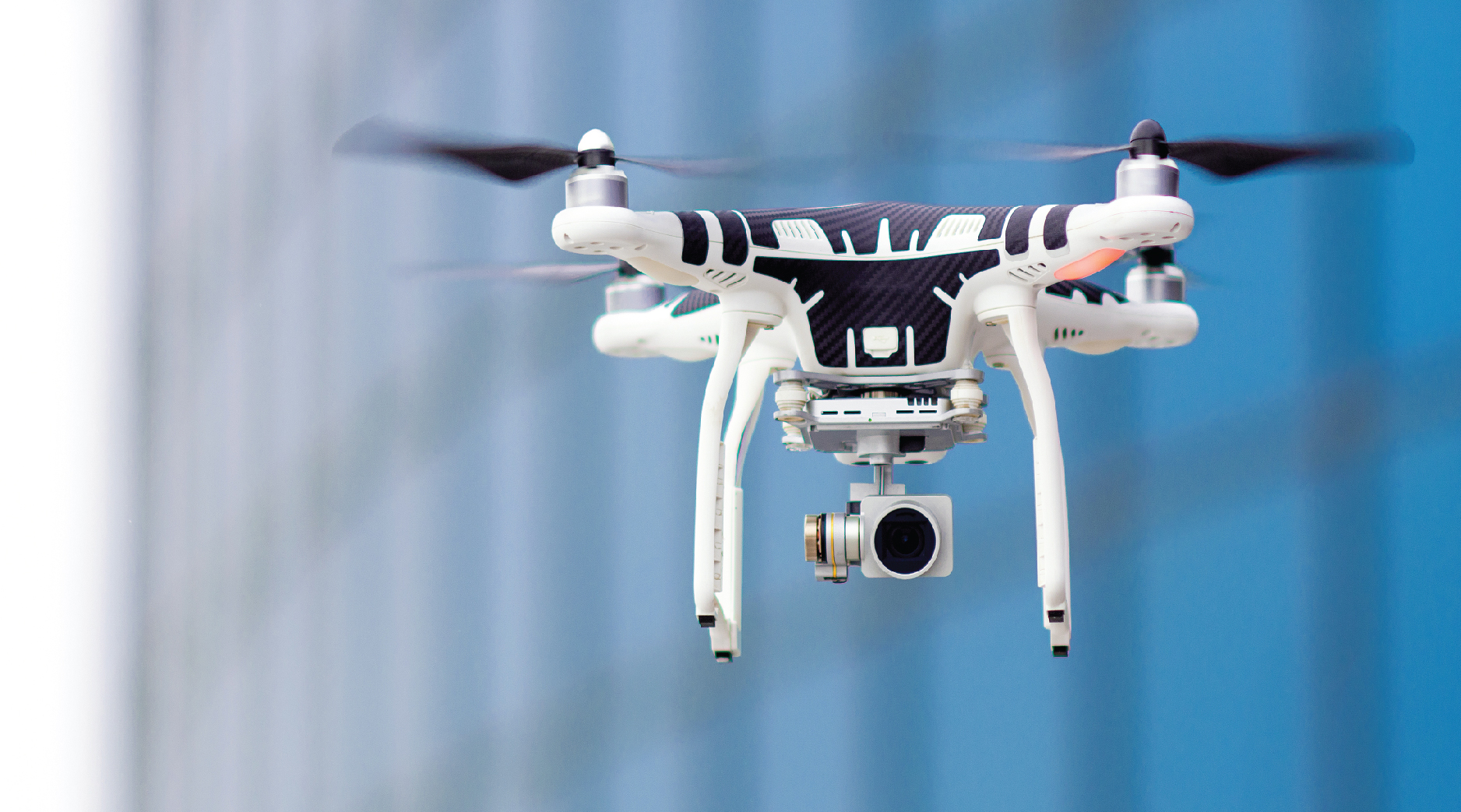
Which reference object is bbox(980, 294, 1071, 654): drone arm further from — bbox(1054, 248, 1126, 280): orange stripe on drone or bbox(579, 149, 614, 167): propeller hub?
bbox(579, 149, 614, 167): propeller hub

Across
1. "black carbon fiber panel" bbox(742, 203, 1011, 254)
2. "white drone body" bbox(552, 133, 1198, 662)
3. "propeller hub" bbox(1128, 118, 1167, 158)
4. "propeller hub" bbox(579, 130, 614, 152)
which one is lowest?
"white drone body" bbox(552, 133, 1198, 662)

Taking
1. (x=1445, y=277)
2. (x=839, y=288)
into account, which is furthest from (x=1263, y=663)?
(x=839, y=288)

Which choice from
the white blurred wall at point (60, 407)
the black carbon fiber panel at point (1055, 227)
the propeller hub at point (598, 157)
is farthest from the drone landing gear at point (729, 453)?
the white blurred wall at point (60, 407)

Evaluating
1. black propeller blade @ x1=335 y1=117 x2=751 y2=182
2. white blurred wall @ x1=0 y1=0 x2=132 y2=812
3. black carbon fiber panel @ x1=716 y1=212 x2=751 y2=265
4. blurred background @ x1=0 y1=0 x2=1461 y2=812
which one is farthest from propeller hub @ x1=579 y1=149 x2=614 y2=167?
white blurred wall @ x1=0 y1=0 x2=132 y2=812

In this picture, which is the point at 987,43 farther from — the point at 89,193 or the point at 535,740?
the point at 89,193

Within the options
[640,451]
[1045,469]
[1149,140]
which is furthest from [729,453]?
[640,451]

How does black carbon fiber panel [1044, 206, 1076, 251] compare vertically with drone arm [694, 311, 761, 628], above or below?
above

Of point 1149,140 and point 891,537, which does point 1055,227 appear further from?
point 891,537
